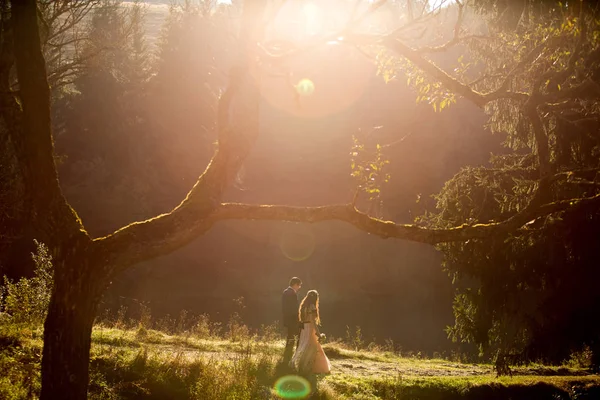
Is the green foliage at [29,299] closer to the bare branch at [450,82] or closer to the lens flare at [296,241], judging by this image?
the bare branch at [450,82]

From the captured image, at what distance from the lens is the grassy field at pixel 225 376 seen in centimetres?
824

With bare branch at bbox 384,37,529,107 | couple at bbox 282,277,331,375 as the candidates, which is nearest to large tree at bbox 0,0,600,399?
bare branch at bbox 384,37,529,107

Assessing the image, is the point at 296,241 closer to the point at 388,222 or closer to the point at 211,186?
the point at 211,186

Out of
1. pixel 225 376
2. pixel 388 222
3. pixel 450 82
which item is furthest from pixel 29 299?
pixel 450 82

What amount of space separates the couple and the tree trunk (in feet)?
18.7

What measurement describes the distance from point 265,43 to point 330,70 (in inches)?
1730

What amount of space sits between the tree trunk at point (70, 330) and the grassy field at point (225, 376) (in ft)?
6.02

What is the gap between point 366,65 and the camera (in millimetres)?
51656

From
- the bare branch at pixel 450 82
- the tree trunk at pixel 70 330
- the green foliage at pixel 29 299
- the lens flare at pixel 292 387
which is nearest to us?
the tree trunk at pixel 70 330

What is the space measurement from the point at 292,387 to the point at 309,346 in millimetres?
1328

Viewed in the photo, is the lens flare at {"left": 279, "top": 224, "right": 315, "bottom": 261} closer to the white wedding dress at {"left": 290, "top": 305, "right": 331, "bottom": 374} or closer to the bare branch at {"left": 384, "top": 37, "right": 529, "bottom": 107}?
the white wedding dress at {"left": 290, "top": 305, "right": 331, "bottom": 374}

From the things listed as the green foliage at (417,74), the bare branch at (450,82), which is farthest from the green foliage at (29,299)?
the bare branch at (450,82)

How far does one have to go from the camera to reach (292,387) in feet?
31.8

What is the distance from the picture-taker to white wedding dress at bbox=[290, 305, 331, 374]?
1072cm
